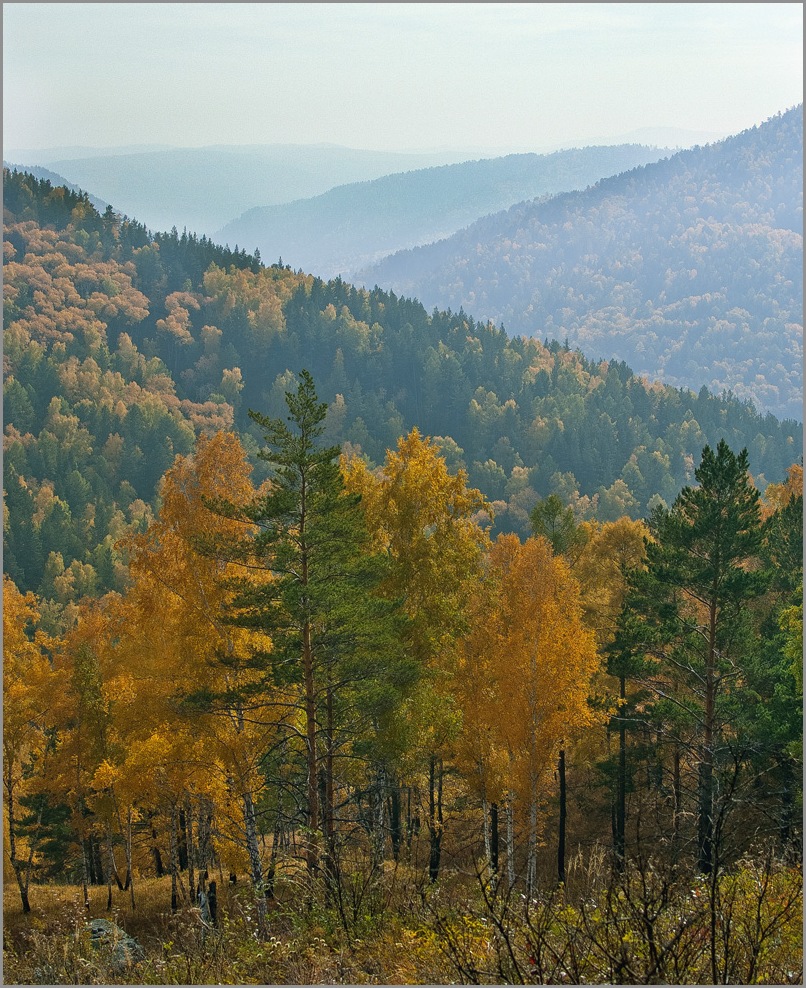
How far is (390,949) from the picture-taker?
912 centimetres

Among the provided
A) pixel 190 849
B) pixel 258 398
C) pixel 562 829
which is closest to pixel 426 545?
pixel 562 829

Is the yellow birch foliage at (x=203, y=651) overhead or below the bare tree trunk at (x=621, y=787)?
overhead

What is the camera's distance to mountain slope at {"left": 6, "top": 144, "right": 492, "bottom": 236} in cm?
3741

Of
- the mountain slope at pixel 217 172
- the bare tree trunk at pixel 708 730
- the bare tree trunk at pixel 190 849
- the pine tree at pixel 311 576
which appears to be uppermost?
the mountain slope at pixel 217 172

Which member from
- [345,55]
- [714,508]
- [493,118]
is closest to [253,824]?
[714,508]

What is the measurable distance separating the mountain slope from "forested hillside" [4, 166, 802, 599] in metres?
30.2

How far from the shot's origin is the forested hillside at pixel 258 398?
13075cm

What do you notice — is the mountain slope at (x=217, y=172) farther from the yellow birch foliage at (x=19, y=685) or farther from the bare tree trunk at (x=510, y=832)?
the bare tree trunk at (x=510, y=832)

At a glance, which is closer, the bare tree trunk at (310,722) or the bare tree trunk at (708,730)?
the bare tree trunk at (310,722)

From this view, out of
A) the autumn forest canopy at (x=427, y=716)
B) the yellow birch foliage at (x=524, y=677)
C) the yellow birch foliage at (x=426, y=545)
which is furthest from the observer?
the yellow birch foliage at (x=426, y=545)

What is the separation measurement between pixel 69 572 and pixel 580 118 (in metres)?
87.2

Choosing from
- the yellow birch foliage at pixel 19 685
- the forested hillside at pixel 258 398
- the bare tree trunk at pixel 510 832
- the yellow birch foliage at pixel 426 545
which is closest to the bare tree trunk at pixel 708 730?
the bare tree trunk at pixel 510 832

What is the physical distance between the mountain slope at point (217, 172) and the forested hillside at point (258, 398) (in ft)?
99.2

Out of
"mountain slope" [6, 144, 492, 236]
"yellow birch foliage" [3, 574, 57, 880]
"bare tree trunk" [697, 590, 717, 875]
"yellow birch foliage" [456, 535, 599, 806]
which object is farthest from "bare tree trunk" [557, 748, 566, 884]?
"mountain slope" [6, 144, 492, 236]
